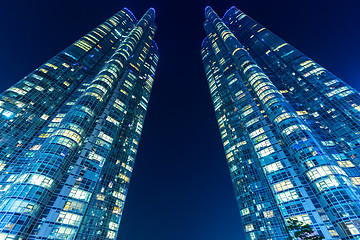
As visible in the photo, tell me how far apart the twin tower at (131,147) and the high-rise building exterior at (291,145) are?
344 millimetres

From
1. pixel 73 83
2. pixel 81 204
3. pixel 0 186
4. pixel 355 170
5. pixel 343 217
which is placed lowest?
pixel 343 217

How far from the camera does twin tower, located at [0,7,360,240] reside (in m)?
51.0

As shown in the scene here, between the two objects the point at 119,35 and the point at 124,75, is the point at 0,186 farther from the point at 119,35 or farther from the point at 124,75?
the point at 119,35

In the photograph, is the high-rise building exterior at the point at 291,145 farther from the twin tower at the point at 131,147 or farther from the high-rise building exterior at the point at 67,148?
the high-rise building exterior at the point at 67,148

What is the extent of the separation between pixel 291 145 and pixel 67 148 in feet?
241

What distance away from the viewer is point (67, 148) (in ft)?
196

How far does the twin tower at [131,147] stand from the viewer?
167ft

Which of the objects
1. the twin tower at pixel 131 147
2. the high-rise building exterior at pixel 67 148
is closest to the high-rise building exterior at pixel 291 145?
the twin tower at pixel 131 147

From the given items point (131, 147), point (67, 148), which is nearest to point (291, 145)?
point (131, 147)

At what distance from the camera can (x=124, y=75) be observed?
11069 centimetres

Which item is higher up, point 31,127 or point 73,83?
point 73,83

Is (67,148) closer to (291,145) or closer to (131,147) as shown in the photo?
(131,147)

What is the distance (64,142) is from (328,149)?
89.2 m

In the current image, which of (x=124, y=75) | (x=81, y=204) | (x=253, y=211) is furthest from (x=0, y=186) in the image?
(x=253, y=211)
